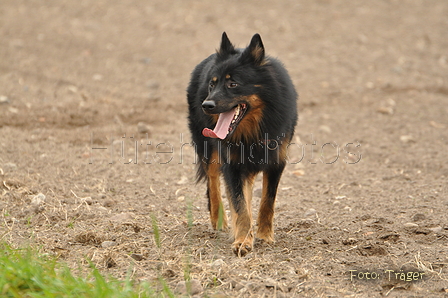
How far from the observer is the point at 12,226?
4711mm

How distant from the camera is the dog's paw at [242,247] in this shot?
4422mm

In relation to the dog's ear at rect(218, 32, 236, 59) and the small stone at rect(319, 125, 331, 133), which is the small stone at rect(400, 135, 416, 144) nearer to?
the small stone at rect(319, 125, 331, 133)

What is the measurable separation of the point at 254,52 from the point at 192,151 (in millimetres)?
3164

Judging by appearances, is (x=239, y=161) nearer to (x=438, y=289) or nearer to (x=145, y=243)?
(x=145, y=243)

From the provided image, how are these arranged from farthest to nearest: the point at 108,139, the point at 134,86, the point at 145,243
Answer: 1. the point at 134,86
2. the point at 108,139
3. the point at 145,243

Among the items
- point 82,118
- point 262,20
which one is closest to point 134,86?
point 82,118

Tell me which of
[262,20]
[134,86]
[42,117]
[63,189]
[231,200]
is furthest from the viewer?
[262,20]

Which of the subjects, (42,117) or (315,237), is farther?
(42,117)

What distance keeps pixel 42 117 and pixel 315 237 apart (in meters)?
5.17

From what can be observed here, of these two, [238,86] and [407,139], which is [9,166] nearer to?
[238,86]

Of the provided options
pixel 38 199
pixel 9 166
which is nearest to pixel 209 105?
pixel 38 199

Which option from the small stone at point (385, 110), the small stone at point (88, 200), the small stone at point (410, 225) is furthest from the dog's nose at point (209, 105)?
the small stone at point (385, 110)

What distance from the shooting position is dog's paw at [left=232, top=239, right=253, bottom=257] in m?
4.42

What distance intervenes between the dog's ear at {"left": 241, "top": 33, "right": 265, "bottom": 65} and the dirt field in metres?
1.33
